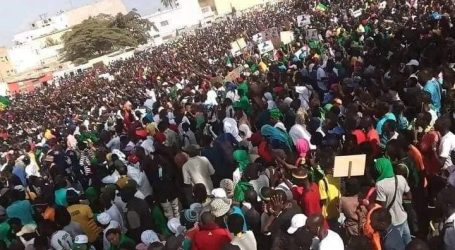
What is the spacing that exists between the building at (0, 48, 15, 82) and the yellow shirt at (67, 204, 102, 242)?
2537 inches

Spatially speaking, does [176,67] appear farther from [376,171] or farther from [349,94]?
[376,171]

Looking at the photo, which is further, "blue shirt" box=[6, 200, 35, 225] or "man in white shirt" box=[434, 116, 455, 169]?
"blue shirt" box=[6, 200, 35, 225]

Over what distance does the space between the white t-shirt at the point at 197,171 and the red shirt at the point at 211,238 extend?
87.5 inches

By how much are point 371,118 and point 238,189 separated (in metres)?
2.11

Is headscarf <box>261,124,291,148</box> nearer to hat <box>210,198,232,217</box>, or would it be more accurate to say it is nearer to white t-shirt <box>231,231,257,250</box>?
hat <box>210,198,232,217</box>

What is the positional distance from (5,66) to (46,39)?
11.0 metres

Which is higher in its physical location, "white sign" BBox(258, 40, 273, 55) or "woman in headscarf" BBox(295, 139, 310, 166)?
"woman in headscarf" BBox(295, 139, 310, 166)

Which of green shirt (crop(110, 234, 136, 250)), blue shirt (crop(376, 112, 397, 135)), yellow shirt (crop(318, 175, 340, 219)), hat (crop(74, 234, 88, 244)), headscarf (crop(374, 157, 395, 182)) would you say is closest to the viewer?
headscarf (crop(374, 157, 395, 182))

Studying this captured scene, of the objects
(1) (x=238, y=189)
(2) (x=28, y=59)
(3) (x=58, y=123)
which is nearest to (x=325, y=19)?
(3) (x=58, y=123)

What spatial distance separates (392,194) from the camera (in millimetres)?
4484

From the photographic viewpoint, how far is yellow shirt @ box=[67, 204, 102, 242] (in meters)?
5.94

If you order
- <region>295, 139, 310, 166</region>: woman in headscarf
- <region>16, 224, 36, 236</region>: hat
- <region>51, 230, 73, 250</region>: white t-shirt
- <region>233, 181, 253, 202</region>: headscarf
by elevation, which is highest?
<region>233, 181, 253, 202</region>: headscarf

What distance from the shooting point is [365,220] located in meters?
4.05

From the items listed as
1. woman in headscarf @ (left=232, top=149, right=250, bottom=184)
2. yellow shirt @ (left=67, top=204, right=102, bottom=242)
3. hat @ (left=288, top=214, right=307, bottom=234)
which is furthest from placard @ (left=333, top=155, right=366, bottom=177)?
yellow shirt @ (left=67, top=204, right=102, bottom=242)
